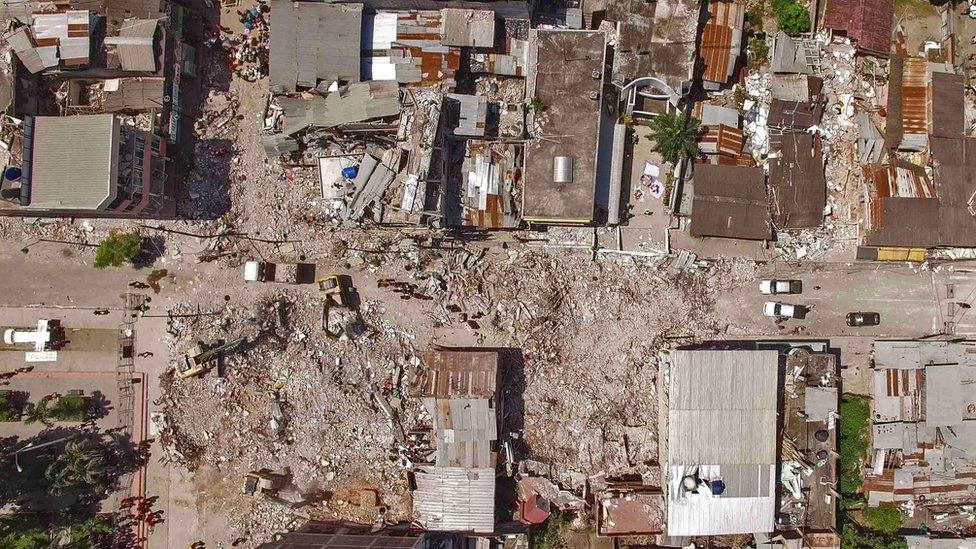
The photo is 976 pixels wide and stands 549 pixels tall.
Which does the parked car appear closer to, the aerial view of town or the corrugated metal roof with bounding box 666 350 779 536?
the aerial view of town

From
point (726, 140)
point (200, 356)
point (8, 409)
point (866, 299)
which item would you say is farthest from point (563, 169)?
point (8, 409)

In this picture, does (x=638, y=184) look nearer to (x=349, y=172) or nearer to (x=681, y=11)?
(x=681, y=11)

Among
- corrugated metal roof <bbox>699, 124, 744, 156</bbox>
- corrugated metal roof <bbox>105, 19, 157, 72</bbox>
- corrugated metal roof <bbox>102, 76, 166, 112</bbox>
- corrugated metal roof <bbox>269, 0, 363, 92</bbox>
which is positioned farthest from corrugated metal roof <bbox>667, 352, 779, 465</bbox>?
corrugated metal roof <bbox>105, 19, 157, 72</bbox>

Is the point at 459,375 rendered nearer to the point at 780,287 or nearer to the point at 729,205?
the point at 729,205

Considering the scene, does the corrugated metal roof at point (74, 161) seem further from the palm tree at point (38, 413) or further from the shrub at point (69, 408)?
the palm tree at point (38, 413)

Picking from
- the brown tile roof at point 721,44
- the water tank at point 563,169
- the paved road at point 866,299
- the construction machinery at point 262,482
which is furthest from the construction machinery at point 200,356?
the brown tile roof at point 721,44

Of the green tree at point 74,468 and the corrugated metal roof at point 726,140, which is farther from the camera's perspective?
the corrugated metal roof at point 726,140

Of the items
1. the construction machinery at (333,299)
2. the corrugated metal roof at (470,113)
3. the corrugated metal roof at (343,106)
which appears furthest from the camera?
the construction machinery at (333,299)
